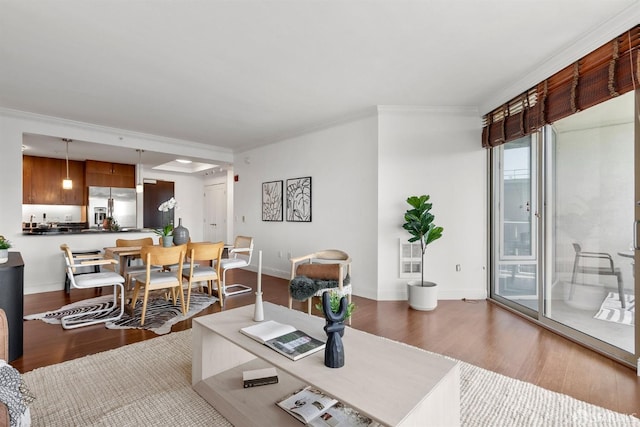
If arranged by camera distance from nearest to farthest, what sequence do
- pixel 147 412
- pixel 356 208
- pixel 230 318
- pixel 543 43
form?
pixel 147 412
pixel 230 318
pixel 543 43
pixel 356 208

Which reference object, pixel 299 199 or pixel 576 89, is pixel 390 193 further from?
pixel 576 89

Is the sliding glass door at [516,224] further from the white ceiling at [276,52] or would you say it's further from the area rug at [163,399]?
the area rug at [163,399]

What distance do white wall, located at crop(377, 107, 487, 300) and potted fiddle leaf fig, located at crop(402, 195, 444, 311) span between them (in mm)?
317

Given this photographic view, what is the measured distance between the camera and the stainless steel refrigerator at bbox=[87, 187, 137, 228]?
23.0 feet

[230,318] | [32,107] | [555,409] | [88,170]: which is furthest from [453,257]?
[88,170]

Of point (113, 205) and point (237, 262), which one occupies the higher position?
point (113, 205)

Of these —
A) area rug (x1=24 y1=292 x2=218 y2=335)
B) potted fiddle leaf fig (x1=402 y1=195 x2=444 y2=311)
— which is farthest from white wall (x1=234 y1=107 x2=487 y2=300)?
area rug (x1=24 y1=292 x2=218 y2=335)

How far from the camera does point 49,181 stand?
6812 mm

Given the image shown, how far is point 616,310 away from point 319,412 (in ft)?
8.89

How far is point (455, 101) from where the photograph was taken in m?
3.97

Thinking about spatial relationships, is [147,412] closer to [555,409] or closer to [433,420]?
[433,420]

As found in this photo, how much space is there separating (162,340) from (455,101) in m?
4.29

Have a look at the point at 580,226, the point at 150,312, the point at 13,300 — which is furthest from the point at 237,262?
the point at 580,226

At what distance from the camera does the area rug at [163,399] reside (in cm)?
171
